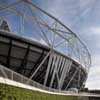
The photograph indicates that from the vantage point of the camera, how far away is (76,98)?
41719mm

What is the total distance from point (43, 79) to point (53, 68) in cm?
270

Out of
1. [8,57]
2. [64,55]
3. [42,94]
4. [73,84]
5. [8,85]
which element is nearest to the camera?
[8,85]

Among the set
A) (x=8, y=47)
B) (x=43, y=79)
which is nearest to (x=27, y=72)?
(x=43, y=79)

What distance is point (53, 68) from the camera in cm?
4109

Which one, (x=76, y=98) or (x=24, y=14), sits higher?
(x=24, y=14)

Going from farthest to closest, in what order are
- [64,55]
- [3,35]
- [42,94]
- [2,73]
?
[64,55], [3,35], [42,94], [2,73]

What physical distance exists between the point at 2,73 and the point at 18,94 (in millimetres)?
1906

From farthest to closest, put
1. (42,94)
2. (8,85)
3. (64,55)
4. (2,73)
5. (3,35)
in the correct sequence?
(64,55) → (3,35) → (42,94) → (2,73) → (8,85)

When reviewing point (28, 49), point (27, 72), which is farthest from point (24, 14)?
point (27, 72)

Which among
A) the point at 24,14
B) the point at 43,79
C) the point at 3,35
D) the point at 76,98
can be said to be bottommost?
the point at 76,98

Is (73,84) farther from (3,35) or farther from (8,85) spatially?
(8,85)

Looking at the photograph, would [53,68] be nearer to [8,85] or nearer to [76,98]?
[76,98]

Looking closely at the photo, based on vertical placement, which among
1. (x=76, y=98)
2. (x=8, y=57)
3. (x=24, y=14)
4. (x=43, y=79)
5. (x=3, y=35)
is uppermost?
(x=24, y=14)

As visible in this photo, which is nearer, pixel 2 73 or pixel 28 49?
pixel 2 73
